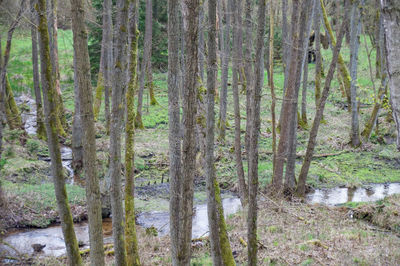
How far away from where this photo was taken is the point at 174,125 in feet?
18.0

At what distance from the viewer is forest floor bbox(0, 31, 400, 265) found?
8.13 metres

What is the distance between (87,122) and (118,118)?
85 centimetres

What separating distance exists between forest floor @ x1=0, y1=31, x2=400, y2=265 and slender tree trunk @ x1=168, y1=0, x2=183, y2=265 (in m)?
0.68

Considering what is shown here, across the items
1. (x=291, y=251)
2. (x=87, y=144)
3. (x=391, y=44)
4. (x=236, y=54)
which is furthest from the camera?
(x=236, y=54)

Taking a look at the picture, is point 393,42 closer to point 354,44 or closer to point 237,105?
point 237,105

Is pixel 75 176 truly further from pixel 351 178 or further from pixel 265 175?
pixel 351 178

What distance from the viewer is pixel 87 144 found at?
17.6ft

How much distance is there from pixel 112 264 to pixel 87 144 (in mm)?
3762

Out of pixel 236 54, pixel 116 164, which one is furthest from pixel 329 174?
pixel 116 164

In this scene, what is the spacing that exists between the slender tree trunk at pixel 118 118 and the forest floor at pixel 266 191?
710 mm

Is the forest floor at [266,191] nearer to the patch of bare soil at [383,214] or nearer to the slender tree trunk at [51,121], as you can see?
the patch of bare soil at [383,214]

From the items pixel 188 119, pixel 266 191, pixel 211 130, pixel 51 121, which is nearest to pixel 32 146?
pixel 266 191

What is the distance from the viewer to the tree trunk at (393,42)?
7.14 ft

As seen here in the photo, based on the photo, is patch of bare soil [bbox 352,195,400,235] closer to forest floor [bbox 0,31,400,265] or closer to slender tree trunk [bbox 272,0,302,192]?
forest floor [bbox 0,31,400,265]
